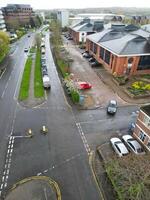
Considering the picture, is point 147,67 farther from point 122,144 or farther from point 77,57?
point 122,144

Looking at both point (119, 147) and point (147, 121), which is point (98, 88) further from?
point (119, 147)

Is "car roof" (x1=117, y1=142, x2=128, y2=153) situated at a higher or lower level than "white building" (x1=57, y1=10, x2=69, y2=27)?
lower

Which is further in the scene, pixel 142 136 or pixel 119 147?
pixel 142 136

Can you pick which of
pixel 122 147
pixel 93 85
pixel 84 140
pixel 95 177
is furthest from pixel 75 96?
pixel 95 177

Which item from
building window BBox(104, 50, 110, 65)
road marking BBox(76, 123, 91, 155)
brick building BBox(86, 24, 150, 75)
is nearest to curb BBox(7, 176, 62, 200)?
road marking BBox(76, 123, 91, 155)

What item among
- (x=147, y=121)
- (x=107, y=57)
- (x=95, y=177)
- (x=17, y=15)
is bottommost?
(x=95, y=177)

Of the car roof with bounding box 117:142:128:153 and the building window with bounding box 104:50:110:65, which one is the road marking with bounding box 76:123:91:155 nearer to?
the car roof with bounding box 117:142:128:153
